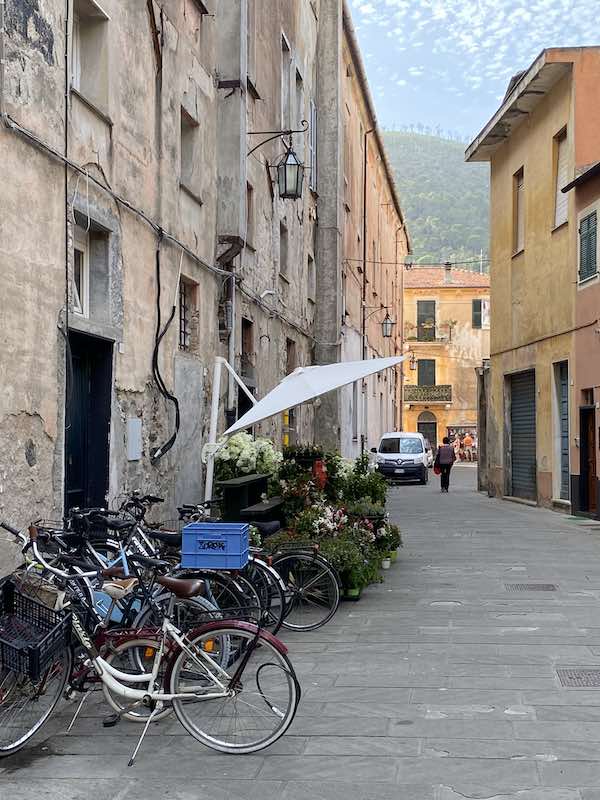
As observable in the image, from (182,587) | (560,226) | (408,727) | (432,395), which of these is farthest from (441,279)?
(182,587)

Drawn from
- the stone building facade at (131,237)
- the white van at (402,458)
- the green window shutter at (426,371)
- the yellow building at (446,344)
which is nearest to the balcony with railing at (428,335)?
the yellow building at (446,344)

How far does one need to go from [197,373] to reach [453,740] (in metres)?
8.39

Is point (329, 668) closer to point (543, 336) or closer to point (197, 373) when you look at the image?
point (197, 373)

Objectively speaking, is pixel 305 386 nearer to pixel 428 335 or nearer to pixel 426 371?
pixel 428 335

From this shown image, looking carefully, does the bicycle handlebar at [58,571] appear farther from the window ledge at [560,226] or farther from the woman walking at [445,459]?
the woman walking at [445,459]

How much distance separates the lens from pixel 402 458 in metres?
33.4

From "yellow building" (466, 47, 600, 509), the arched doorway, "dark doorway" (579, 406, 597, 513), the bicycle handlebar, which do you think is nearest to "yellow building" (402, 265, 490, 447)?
the arched doorway

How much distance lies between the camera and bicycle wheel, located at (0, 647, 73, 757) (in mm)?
5039

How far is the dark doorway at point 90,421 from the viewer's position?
9570 mm

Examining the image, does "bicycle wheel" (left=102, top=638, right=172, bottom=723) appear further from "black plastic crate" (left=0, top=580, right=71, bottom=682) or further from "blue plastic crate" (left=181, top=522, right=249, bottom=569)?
"blue plastic crate" (left=181, top=522, right=249, bottom=569)

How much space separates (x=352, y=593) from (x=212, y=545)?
3.70 m

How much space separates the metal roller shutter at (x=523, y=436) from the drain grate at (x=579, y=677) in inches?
617

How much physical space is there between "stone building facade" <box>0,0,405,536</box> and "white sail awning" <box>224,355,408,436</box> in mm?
1264

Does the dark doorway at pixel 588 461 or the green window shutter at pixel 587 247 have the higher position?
the green window shutter at pixel 587 247
